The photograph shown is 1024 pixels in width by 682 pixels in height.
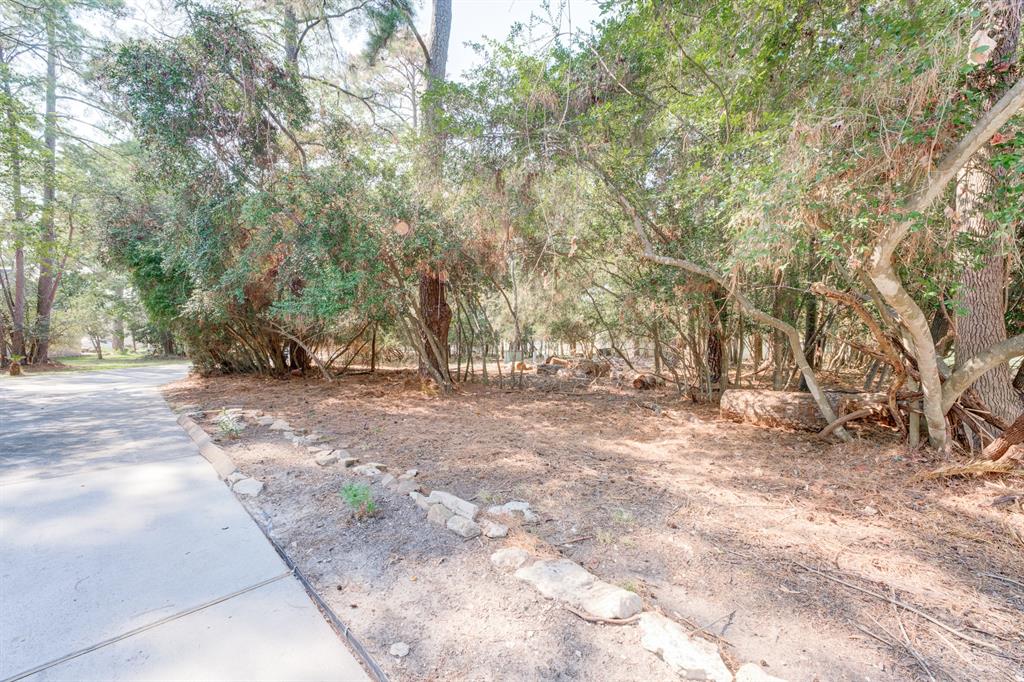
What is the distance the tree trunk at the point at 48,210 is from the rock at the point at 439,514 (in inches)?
370

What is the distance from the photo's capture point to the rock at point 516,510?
2.23m

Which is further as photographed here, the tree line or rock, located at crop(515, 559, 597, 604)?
the tree line

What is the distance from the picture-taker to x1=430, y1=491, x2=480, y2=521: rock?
2.24 m

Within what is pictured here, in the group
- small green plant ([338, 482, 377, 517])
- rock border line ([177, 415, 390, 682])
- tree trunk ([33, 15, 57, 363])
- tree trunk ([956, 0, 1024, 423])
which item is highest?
tree trunk ([33, 15, 57, 363])

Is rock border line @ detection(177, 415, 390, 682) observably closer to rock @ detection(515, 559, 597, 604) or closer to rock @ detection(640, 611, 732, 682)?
rock @ detection(515, 559, 597, 604)

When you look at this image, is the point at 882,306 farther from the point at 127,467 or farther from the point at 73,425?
the point at 73,425

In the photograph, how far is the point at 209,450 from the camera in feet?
11.2

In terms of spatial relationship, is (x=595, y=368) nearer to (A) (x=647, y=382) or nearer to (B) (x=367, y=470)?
(A) (x=647, y=382)

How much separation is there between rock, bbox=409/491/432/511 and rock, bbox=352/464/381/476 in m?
0.56

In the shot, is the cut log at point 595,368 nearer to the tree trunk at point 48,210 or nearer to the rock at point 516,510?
the rock at point 516,510

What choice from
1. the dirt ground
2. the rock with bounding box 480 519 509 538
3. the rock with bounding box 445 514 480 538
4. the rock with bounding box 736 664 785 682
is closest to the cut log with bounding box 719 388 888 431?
the dirt ground

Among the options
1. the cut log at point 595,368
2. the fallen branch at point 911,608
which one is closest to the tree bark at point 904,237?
the fallen branch at point 911,608

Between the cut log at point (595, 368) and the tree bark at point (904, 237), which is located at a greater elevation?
the tree bark at point (904, 237)

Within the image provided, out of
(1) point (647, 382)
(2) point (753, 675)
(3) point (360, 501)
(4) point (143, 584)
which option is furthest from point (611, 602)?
(1) point (647, 382)
